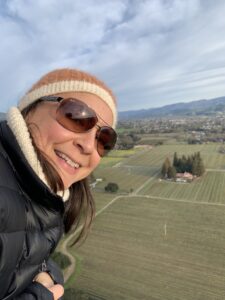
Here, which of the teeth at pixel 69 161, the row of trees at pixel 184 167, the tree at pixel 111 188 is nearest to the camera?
the teeth at pixel 69 161

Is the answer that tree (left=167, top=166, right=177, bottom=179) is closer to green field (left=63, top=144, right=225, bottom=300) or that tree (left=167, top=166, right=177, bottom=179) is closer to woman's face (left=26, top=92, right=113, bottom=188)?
green field (left=63, top=144, right=225, bottom=300)

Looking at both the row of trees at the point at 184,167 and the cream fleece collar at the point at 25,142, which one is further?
the row of trees at the point at 184,167

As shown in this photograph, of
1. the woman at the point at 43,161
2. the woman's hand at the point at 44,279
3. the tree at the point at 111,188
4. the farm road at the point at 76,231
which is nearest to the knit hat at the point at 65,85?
the woman at the point at 43,161

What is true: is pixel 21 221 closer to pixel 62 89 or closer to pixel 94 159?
pixel 94 159

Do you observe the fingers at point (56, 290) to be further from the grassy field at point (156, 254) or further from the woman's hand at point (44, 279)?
the grassy field at point (156, 254)

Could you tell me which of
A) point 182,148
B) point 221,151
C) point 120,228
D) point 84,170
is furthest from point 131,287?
point 182,148

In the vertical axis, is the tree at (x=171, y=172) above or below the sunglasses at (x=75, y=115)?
below

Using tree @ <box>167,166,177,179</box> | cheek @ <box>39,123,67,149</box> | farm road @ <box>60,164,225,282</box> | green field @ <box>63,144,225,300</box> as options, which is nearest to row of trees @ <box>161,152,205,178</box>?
tree @ <box>167,166,177,179</box>
